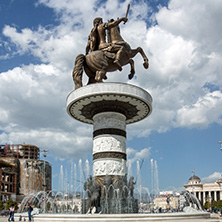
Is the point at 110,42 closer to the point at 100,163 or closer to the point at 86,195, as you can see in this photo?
the point at 100,163

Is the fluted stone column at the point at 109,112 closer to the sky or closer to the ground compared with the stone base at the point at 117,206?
closer to the sky

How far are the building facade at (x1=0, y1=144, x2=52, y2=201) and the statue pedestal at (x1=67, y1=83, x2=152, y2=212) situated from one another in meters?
46.2

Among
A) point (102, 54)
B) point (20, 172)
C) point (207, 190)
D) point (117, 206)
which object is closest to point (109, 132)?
point (117, 206)

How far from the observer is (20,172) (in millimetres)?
69000

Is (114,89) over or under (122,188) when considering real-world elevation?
over

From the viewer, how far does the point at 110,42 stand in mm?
19266

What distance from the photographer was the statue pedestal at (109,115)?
54.3 ft

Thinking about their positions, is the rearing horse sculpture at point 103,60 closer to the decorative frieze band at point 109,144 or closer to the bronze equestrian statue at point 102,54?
the bronze equestrian statue at point 102,54

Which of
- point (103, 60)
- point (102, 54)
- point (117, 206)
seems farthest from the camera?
point (102, 54)

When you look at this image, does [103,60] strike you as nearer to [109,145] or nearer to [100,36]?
[100,36]

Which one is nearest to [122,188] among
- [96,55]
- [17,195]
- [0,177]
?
[96,55]

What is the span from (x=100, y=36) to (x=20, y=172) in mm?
57124

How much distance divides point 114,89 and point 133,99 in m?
1.55

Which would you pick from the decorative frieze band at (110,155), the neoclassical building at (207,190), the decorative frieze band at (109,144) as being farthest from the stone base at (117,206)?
the neoclassical building at (207,190)
